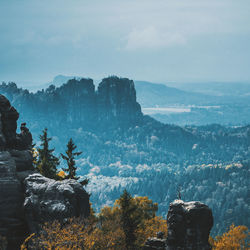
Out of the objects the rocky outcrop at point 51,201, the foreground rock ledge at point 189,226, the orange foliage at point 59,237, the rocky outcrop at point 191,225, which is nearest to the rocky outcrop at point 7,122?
the rocky outcrop at point 51,201

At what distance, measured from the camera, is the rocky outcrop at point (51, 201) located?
53.2 metres

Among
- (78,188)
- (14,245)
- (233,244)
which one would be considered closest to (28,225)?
(14,245)

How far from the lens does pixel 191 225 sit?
42.8 m

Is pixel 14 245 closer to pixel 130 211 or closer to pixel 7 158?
pixel 7 158

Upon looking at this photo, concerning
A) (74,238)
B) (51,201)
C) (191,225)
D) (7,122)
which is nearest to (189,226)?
(191,225)

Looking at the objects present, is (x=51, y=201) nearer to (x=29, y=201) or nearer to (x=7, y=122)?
(x=29, y=201)

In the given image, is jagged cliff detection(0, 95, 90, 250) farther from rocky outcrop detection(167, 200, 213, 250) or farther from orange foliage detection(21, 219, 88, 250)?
rocky outcrop detection(167, 200, 213, 250)

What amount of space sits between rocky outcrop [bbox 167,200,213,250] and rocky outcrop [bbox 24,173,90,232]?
53.0ft

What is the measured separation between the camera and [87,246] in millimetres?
49500

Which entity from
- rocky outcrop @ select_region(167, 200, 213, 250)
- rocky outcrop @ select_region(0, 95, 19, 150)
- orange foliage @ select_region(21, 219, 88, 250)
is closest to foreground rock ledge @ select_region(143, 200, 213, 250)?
rocky outcrop @ select_region(167, 200, 213, 250)

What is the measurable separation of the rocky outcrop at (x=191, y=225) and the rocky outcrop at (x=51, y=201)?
16.2m

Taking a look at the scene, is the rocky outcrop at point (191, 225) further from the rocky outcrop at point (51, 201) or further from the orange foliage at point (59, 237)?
the rocky outcrop at point (51, 201)

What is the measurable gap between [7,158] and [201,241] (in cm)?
3129

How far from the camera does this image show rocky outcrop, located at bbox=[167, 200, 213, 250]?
42.8m
